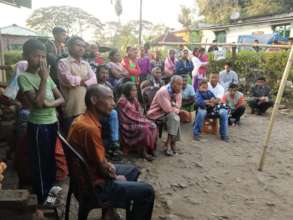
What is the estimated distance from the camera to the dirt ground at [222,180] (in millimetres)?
3927

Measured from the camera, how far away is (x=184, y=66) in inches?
382

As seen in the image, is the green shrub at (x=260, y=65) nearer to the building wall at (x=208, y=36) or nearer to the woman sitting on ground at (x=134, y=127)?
the woman sitting on ground at (x=134, y=127)

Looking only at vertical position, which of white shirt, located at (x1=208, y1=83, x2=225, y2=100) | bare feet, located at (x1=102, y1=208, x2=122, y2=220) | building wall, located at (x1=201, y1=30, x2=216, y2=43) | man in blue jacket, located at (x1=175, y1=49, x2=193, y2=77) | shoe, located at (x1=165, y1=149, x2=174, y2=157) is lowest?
shoe, located at (x1=165, y1=149, x2=174, y2=157)

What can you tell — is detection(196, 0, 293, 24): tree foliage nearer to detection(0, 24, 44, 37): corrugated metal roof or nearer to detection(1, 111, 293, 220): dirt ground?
detection(0, 24, 44, 37): corrugated metal roof

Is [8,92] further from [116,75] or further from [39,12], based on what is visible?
[39,12]

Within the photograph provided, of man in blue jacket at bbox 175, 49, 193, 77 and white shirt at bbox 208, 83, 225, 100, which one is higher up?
man in blue jacket at bbox 175, 49, 193, 77

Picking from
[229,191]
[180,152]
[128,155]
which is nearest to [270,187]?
[229,191]

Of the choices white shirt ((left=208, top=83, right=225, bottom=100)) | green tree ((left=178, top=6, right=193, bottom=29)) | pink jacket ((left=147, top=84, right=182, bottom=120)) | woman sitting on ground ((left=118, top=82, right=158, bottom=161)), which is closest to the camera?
woman sitting on ground ((left=118, top=82, right=158, bottom=161))

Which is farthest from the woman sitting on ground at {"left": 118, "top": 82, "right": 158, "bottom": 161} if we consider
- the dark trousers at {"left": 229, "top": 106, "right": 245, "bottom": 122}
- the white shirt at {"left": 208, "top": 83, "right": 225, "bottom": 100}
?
the dark trousers at {"left": 229, "top": 106, "right": 245, "bottom": 122}

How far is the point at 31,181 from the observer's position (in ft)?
12.4

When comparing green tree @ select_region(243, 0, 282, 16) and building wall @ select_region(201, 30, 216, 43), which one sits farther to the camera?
green tree @ select_region(243, 0, 282, 16)

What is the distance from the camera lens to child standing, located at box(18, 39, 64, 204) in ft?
10.5

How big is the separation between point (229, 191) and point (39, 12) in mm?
40867

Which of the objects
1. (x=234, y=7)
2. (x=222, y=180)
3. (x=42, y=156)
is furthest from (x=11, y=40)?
(x=42, y=156)
